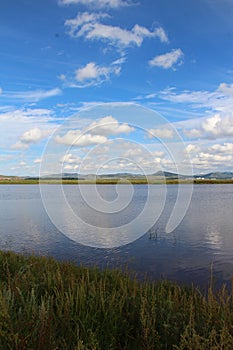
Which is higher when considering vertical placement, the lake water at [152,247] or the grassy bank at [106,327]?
the grassy bank at [106,327]

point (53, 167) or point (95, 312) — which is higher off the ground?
point (53, 167)

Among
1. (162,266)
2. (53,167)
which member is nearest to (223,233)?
(162,266)

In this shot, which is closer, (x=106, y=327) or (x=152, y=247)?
(x=106, y=327)

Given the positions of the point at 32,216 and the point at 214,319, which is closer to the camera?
the point at 214,319

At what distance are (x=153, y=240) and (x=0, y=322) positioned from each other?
19.2 meters

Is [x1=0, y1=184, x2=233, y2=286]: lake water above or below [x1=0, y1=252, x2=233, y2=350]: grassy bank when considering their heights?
below

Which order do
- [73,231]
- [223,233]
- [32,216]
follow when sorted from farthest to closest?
[32,216] < [73,231] < [223,233]

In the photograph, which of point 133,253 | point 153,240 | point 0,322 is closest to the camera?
point 0,322

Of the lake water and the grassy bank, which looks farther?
the lake water

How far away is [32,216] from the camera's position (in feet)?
117

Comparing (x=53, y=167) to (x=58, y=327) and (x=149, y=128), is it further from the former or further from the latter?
(x=58, y=327)

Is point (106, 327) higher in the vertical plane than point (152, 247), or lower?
higher

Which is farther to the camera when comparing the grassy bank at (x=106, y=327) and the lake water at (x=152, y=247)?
the lake water at (x=152, y=247)

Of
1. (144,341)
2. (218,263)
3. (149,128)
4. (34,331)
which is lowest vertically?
(218,263)
